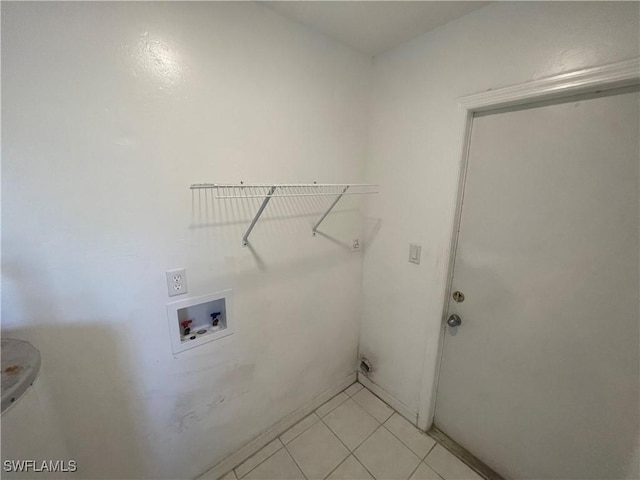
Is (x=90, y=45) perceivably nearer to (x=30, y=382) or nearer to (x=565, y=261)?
(x=30, y=382)

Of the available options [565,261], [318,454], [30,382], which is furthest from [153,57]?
[318,454]

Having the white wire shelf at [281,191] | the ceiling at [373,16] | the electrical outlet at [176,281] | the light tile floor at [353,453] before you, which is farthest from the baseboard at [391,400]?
the ceiling at [373,16]

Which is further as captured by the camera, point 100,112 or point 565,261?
point 565,261

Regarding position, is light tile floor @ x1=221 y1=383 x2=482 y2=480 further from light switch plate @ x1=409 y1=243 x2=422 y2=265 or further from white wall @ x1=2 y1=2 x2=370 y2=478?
light switch plate @ x1=409 y1=243 x2=422 y2=265

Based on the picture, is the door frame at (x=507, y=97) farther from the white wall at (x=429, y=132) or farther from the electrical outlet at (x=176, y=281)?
the electrical outlet at (x=176, y=281)

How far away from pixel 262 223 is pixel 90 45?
35.6 inches

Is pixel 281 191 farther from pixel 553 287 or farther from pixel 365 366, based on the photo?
pixel 365 366

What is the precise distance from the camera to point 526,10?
1075 mm

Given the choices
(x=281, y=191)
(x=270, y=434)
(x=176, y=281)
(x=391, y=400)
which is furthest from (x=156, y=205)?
(x=391, y=400)

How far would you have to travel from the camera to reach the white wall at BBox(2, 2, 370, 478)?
82 cm

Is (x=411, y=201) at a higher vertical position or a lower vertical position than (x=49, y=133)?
lower

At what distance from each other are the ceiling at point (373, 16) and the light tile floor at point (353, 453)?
2.52m

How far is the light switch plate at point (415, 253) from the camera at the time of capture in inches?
62.0

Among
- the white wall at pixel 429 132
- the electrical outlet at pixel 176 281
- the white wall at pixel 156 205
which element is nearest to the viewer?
the white wall at pixel 156 205
